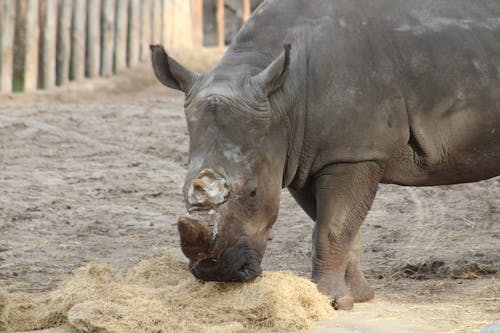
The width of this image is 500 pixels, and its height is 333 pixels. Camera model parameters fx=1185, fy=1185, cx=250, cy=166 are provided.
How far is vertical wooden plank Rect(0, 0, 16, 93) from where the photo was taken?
14641mm

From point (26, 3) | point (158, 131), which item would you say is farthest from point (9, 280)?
point (26, 3)

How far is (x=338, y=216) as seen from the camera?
7285 millimetres

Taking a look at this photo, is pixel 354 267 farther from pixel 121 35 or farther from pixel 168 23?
pixel 168 23

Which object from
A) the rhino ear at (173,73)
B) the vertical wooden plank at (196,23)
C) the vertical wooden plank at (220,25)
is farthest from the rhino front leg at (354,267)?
the vertical wooden plank at (220,25)

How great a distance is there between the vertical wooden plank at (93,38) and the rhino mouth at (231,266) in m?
9.29

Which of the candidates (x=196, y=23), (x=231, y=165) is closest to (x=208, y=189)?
(x=231, y=165)

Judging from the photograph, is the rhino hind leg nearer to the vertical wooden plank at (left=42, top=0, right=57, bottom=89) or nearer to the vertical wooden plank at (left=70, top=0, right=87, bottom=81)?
the vertical wooden plank at (left=42, top=0, right=57, bottom=89)

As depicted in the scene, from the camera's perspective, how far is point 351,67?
7199mm

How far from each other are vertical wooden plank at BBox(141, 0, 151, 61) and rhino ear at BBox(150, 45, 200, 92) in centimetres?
942

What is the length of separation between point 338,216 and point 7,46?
8.36 meters

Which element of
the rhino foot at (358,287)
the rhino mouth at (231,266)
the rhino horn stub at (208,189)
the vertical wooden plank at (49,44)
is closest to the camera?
the rhino horn stub at (208,189)

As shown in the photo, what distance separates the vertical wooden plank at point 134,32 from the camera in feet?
53.4

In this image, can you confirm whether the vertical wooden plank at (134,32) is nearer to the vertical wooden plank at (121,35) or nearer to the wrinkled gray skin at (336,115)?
the vertical wooden plank at (121,35)

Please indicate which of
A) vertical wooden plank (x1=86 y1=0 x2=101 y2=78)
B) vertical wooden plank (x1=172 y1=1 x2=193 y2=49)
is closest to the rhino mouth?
vertical wooden plank (x1=86 y1=0 x2=101 y2=78)
